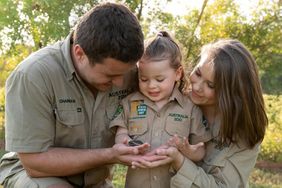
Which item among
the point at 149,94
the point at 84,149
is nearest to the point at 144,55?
the point at 149,94

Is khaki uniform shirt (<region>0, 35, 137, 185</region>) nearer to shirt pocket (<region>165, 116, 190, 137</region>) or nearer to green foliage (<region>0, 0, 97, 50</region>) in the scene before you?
shirt pocket (<region>165, 116, 190, 137</region>)

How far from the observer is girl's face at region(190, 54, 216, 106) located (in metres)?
3.15

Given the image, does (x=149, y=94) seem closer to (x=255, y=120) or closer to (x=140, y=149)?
(x=140, y=149)

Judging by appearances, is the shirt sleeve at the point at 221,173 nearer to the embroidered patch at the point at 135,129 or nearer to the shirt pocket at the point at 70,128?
the embroidered patch at the point at 135,129

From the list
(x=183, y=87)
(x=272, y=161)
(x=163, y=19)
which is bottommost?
(x=272, y=161)

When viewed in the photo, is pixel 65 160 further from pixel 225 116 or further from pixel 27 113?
pixel 225 116

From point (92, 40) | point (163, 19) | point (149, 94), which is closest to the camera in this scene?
point (92, 40)

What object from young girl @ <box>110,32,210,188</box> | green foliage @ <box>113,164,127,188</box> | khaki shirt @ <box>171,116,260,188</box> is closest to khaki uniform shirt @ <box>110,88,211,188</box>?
young girl @ <box>110,32,210,188</box>

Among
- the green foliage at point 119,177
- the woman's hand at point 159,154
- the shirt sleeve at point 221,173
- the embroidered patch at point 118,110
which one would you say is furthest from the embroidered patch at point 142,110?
the green foliage at point 119,177

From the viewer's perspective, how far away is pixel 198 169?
3.22 m

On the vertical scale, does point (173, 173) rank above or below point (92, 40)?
below

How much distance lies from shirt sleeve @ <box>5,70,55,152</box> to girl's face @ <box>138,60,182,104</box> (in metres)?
0.58

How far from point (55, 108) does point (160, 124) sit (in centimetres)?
64

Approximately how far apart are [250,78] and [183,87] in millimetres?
424
